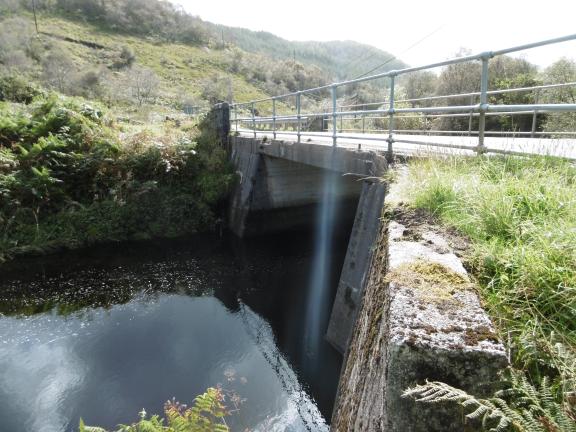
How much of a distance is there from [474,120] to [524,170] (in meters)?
10.6

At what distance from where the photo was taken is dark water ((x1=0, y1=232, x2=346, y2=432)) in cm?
577

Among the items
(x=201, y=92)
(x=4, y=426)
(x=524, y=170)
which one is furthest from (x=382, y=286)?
(x=201, y=92)

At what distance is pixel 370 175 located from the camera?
642cm

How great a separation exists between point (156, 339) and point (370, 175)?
5.00 m

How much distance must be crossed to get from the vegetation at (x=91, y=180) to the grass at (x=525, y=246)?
1053 cm

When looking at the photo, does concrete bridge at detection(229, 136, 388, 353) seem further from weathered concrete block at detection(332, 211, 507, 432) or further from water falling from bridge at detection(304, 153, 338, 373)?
weathered concrete block at detection(332, 211, 507, 432)

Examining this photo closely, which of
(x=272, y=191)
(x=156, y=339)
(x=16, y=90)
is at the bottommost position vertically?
(x=156, y=339)

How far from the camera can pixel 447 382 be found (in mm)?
1712

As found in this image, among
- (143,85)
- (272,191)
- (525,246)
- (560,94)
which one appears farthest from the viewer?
(143,85)

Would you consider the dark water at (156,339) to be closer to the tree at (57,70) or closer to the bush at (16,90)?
the bush at (16,90)

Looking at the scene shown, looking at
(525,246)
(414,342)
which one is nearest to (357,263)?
(525,246)

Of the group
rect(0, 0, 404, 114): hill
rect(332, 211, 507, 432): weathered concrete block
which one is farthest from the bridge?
rect(0, 0, 404, 114): hill

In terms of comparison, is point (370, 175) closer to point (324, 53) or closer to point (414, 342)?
point (414, 342)

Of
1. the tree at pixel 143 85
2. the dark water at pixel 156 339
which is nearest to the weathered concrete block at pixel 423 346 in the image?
the dark water at pixel 156 339
